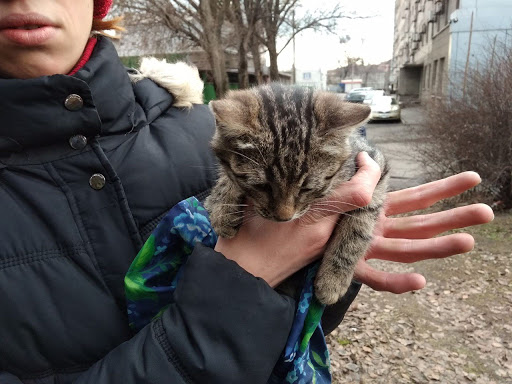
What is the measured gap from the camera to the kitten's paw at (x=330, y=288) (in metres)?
2.02

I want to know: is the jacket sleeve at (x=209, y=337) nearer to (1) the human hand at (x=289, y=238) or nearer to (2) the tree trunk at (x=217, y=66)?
(1) the human hand at (x=289, y=238)

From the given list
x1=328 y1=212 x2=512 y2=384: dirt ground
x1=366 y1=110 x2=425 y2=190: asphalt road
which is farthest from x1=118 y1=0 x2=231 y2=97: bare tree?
x1=328 y1=212 x2=512 y2=384: dirt ground

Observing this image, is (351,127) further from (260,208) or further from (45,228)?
(45,228)

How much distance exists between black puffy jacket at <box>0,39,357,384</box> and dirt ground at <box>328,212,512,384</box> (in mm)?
3541

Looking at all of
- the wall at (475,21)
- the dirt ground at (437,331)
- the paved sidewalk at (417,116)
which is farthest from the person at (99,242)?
the wall at (475,21)

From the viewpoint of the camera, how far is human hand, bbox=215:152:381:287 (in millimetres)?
1818

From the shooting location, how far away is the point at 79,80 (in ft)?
5.54

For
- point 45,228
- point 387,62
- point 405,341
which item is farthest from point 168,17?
point 387,62

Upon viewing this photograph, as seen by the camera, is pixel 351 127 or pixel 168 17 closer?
pixel 351 127

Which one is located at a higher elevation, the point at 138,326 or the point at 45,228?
the point at 45,228

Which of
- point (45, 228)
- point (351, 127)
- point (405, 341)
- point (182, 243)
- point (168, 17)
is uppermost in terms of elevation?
point (168, 17)

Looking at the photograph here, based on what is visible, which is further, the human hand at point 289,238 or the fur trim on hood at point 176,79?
the fur trim on hood at point 176,79

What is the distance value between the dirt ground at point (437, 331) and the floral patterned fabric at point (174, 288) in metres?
3.06

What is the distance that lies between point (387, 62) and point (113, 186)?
104m
